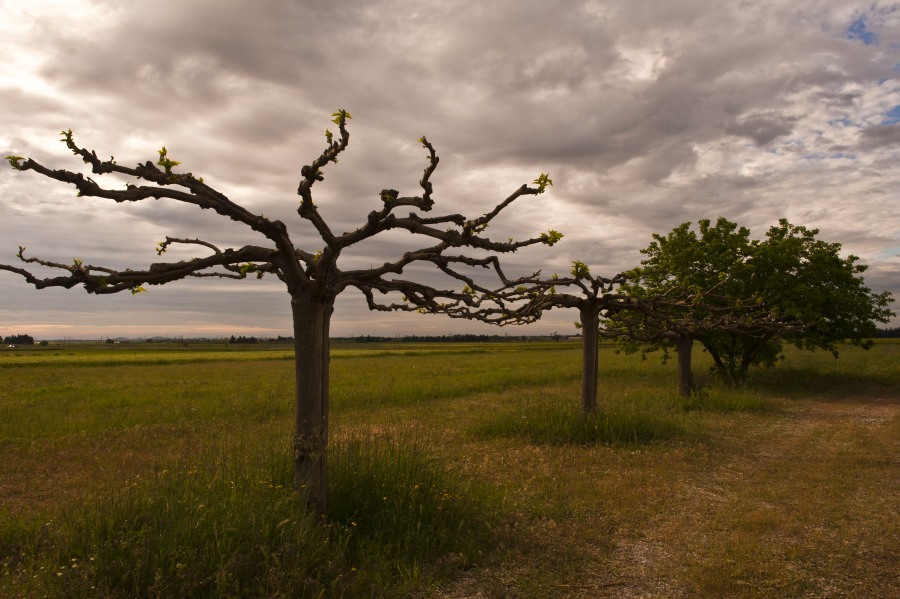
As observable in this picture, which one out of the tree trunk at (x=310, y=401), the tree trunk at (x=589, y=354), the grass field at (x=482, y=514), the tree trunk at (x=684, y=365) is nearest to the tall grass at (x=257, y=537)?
the grass field at (x=482, y=514)

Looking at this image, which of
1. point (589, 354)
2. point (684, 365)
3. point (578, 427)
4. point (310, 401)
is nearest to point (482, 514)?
point (310, 401)

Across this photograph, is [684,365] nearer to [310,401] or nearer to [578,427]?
[578,427]

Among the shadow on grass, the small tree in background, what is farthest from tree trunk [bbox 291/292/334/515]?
the shadow on grass

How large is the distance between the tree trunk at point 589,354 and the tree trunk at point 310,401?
8436mm

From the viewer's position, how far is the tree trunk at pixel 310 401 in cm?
577

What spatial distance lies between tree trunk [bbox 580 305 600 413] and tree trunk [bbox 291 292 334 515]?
8.44 metres

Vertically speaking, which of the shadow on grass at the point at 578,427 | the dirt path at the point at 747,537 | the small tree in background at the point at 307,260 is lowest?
the dirt path at the point at 747,537

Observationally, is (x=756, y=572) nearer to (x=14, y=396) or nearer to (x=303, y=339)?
(x=303, y=339)

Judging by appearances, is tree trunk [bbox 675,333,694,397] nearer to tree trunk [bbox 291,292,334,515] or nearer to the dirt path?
the dirt path

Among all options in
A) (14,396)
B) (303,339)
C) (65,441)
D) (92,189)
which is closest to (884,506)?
(303,339)

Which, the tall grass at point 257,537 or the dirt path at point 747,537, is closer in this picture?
the tall grass at point 257,537

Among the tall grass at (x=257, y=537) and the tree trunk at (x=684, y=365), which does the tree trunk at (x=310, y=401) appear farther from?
the tree trunk at (x=684, y=365)

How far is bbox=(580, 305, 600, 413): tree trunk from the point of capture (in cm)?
1310

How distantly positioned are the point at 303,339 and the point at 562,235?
284 centimetres
